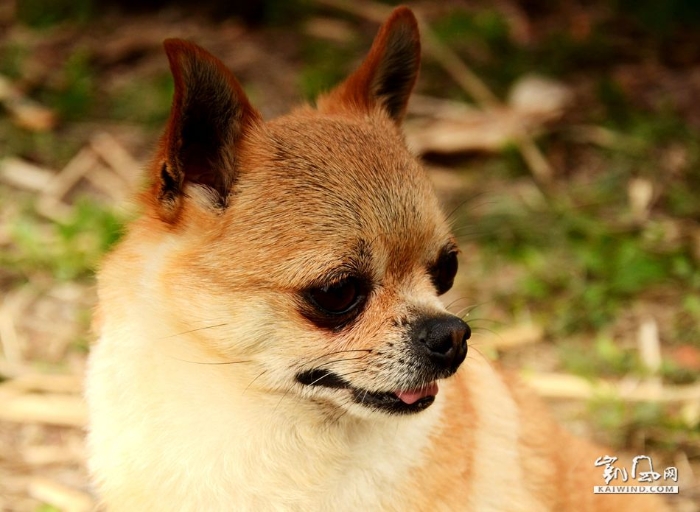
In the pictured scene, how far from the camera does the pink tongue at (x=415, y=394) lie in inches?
100

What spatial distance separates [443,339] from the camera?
2457mm

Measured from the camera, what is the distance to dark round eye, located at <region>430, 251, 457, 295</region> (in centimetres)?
276

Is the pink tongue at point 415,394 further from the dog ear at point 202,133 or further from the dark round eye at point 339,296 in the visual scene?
the dog ear at point 202,133

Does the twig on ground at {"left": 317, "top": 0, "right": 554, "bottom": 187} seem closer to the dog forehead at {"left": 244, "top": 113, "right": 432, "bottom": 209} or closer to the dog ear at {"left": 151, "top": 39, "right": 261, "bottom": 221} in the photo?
the dog forehead at {"left": 244, "top": 113, "right": 432, "bottom": 209}

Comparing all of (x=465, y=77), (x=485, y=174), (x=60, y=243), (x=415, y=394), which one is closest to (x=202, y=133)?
(x=415, y=394)

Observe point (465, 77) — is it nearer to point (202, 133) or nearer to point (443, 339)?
point (202, 133)

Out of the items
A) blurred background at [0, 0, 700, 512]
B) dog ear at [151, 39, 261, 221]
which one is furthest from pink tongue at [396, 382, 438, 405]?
blurred background at [0, 0, 700, 512]

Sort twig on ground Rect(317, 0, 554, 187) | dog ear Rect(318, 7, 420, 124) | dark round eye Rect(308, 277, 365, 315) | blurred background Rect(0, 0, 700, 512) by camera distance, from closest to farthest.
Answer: dark round eye Rect(308, 277, 365, 315) → dog ear Rect(318, 7, 420, 124) → blurred background Rect(0, 0, 700, 512) → twig on ground Rect(317, 0, 554, 187)

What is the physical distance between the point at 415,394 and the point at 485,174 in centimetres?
354

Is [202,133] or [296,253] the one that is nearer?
[296,253]

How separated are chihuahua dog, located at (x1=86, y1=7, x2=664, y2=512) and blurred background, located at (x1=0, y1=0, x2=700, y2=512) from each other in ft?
2.19

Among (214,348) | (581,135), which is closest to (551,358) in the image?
(581,135)

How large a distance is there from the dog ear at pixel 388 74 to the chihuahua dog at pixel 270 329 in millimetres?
352

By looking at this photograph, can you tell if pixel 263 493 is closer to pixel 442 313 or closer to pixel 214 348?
pixel 214 348
